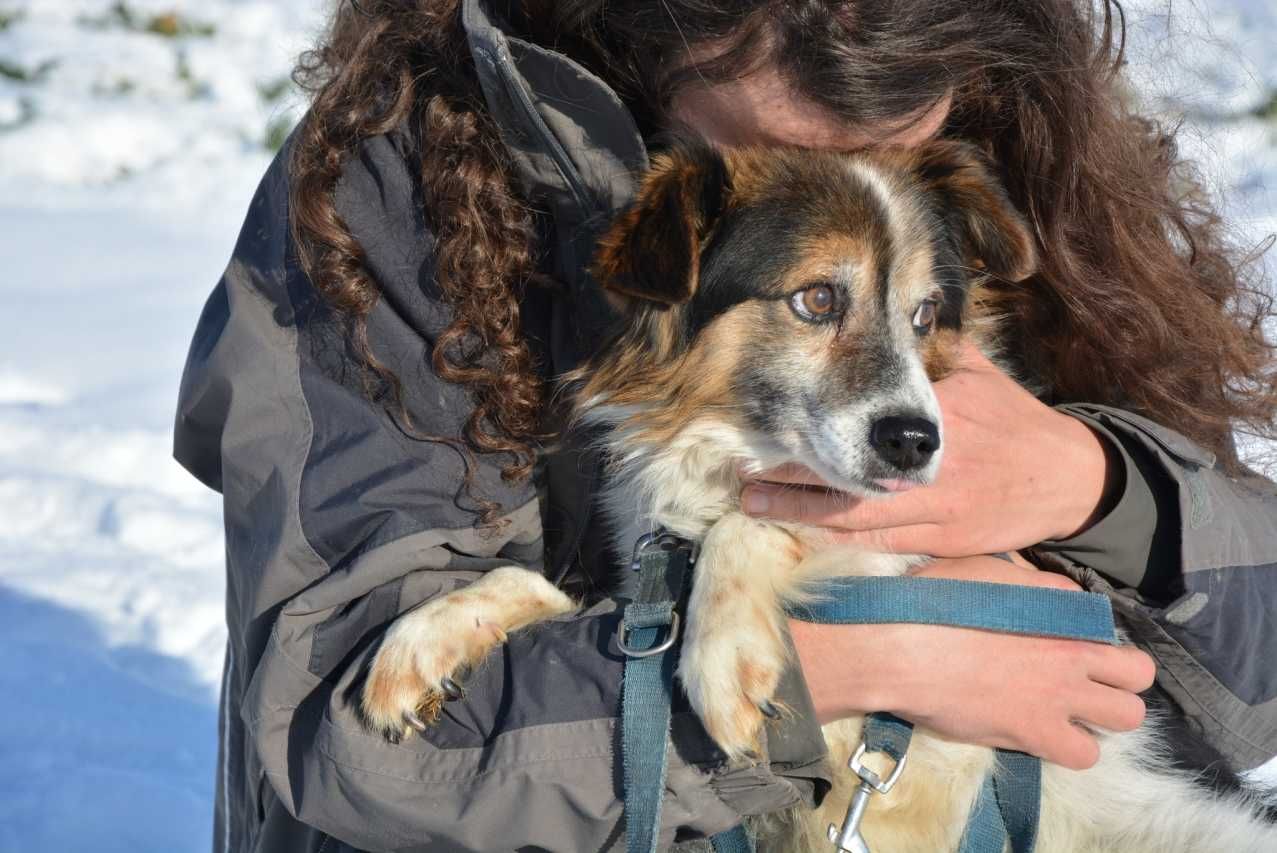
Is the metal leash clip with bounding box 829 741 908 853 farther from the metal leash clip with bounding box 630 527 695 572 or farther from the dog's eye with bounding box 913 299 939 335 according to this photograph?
the dog's eye with bounding box 913 299 939 335

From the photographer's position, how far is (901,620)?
1959 millimetres

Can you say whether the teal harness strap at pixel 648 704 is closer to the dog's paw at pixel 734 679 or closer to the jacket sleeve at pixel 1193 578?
the dog's paw at pixel 734 679

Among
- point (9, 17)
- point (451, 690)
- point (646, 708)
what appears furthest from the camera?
point (9, 17)

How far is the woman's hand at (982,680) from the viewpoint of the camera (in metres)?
1.94

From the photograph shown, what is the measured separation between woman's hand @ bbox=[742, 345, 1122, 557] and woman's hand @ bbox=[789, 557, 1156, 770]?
0.27ft

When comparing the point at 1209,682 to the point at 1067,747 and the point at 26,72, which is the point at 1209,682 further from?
the point at 26,72

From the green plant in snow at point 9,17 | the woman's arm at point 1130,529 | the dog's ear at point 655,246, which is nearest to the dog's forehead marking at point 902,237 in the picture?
the woman's arm at point 1130,529

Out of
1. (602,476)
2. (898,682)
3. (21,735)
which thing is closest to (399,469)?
(602,476)

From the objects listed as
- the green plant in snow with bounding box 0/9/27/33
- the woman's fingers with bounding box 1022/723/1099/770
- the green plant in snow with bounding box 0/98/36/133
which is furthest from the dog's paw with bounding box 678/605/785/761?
the green plant in snow with bounding box 0/9/27/33

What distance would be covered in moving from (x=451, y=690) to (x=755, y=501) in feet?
2.22

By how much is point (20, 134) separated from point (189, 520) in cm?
411

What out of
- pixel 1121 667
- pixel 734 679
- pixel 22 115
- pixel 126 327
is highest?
pixel 734 679

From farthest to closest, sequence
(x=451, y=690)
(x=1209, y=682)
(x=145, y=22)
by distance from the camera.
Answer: (x=145, y=22) → (x=1209, y=682) → (x=451, y=690)

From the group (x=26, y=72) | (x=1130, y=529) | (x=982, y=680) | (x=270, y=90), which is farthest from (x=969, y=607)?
(x=26, y=72)
